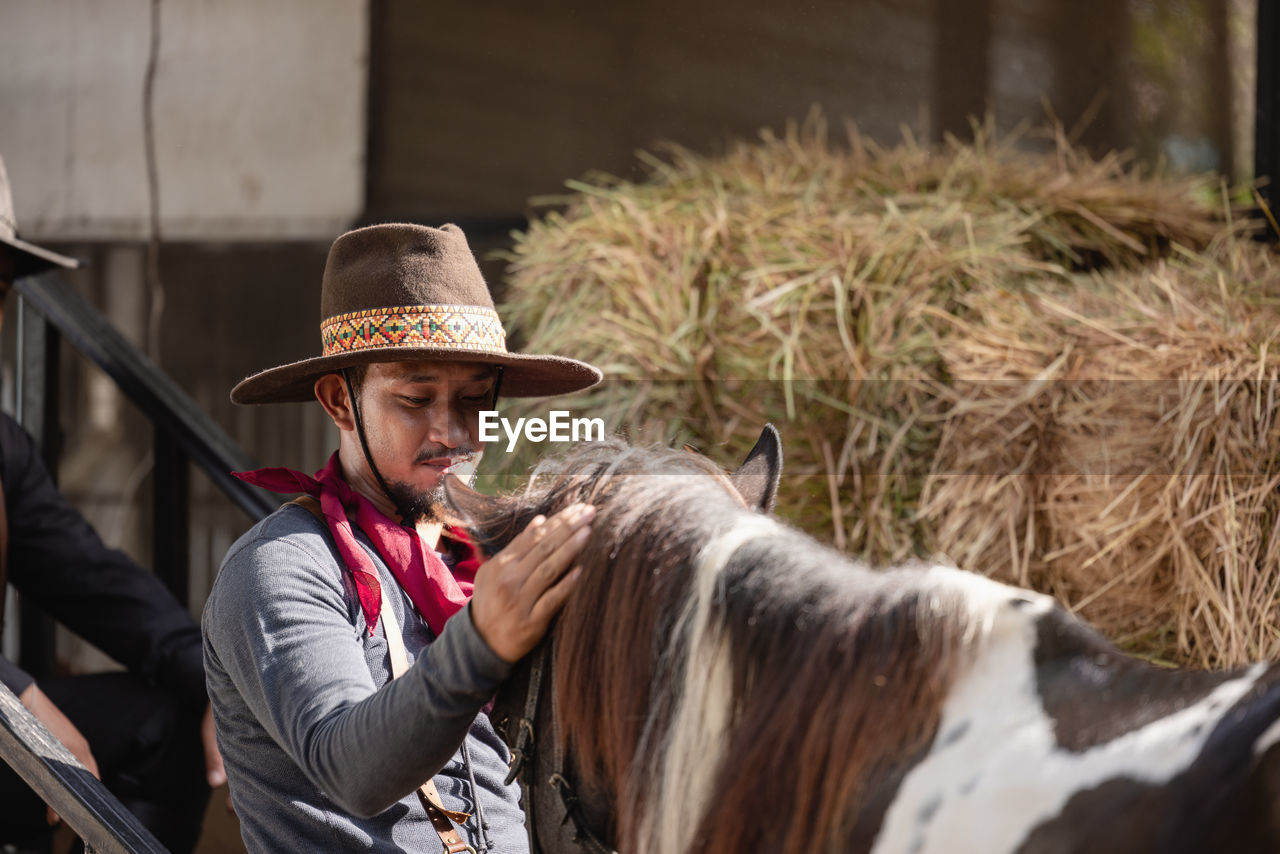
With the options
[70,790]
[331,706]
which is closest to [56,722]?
[70,790]

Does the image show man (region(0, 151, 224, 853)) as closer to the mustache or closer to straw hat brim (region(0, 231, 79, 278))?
straw hat brim (region(0, 231, 79, 278))

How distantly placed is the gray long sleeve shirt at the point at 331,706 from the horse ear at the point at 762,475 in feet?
0.87

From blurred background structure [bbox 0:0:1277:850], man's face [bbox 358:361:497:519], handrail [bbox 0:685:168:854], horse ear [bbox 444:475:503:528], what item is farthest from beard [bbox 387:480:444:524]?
blurred background structure [bbox 0:0:1277:850]

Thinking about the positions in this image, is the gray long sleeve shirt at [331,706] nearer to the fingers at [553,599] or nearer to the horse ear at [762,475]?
the fingers at [553,599]

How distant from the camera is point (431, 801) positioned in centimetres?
111

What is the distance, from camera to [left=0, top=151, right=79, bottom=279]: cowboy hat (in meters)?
2.03

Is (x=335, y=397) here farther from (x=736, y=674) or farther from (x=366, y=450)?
(x=736, y=674)

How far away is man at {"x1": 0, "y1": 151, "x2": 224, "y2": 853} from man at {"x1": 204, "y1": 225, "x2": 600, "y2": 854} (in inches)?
34.2

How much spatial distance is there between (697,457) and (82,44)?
299cm

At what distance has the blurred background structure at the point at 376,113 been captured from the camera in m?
2.65

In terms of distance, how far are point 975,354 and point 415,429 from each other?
39.5 inches

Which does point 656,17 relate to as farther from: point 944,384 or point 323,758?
point 323,758

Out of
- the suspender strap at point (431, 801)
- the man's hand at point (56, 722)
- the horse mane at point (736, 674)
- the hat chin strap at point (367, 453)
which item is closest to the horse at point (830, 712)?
the horse mane at point (736, 674)

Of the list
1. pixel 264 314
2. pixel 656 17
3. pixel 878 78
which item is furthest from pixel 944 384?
pixel 264 314
